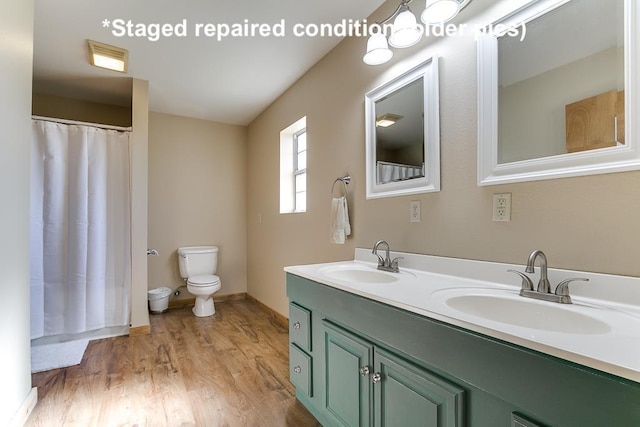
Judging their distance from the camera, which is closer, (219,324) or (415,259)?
(415,259)

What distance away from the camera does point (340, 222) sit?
6.51 feet

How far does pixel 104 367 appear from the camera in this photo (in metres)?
2.13

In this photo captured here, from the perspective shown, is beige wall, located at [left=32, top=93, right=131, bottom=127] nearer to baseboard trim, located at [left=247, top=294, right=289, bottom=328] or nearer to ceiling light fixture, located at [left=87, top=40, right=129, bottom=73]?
ceiling light fixture, located at [left=87, top=40, right=129, bottom=73]

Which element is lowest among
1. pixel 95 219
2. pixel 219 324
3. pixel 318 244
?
pixel 219 324

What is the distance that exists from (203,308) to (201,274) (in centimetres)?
38

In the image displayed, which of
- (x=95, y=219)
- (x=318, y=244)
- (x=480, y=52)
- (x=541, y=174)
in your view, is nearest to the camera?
(x=541, y=174)

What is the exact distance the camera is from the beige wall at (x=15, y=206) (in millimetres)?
1381

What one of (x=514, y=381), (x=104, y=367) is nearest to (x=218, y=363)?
(x=104, y=367)

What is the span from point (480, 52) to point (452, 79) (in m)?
0.15

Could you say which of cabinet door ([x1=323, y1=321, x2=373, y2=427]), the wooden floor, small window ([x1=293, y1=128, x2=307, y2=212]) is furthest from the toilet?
cabinet door ([x1=323, y1=321, x2=373, y2=427])

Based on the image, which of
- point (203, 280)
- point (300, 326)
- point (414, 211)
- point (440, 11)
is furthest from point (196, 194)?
point (440, 11)

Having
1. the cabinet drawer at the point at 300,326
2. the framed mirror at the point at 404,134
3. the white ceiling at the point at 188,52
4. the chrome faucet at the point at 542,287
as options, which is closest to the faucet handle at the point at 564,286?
the chrome faucet at the point at 542,287

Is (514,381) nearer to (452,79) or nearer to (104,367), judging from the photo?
(452,79)

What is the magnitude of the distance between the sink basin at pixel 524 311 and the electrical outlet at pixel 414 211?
51 centimetres
